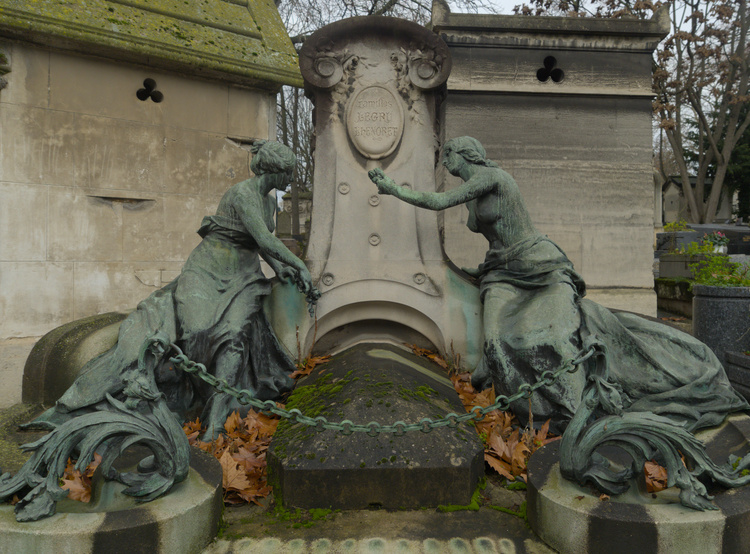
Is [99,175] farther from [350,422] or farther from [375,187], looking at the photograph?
[350,422]

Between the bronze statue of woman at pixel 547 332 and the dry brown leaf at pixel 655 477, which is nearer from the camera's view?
the dry brown leaf at pixel 655 477

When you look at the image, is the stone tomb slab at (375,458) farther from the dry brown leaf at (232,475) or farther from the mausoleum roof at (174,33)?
the mausoleum roof at (174,33)

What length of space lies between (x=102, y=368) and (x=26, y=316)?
2.87 metres

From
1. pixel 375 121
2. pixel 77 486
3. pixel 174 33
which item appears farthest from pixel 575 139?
pixel 77 486

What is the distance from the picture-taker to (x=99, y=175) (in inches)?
226

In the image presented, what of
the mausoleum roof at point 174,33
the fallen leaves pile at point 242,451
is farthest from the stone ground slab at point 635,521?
the mausoleum roof at point 174,33

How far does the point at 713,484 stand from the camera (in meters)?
2.12

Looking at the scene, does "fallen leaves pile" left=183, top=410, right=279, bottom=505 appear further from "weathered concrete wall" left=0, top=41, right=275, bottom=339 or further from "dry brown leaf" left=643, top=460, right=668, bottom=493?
"weathered concrete wall" left=0, top=41, right=275, bottom=339

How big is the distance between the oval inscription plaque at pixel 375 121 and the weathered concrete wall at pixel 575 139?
8.47 ft

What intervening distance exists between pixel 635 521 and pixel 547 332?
56.8 inches

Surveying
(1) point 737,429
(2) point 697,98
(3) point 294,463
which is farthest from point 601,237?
(2) point 697,98

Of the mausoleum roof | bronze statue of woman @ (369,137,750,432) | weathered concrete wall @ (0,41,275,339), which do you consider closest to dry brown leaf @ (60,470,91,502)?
bronze statue of woman @ (369,137,750,432)

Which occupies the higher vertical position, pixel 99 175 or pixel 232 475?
pixel 99 175

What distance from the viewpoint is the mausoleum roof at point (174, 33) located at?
17.0 ft
